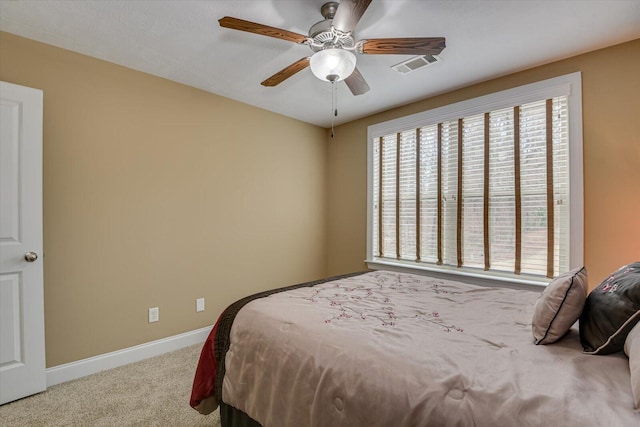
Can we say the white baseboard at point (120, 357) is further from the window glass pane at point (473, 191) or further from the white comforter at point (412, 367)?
the window glass pane at point (473, 191)

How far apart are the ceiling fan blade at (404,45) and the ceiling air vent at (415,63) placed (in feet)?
2.24

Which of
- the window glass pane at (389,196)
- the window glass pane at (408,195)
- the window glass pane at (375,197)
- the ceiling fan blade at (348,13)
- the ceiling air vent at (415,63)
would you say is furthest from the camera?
the window glass pane at (375,197)

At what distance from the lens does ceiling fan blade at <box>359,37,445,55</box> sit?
1.78m

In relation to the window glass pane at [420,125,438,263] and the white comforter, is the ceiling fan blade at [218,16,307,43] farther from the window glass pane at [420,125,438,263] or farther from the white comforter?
the window glass pane at [420,125,438,263]

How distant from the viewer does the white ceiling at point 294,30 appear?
1905mm

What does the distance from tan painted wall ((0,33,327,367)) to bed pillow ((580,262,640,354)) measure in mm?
2967

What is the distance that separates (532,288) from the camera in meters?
2.67

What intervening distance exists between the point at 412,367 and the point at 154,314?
256cm

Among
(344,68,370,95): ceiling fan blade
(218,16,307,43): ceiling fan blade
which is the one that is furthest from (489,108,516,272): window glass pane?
(218,16,307,43): ceiling fan blade

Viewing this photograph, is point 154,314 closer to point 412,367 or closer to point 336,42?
point 412,367

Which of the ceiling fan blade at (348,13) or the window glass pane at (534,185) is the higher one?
the ceiling fan blade at (348,13)

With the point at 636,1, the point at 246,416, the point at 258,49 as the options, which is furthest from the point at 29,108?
the point at 636,1

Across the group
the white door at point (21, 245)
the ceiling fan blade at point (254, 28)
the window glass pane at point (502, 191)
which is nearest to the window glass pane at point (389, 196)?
the window glass pane at point (502, 191)

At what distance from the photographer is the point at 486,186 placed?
2969 mm
